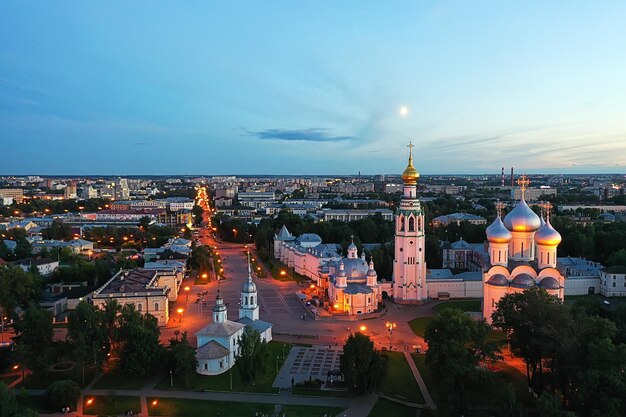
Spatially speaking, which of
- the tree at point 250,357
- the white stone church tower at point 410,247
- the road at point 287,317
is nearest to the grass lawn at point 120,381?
the tree at point 250,357

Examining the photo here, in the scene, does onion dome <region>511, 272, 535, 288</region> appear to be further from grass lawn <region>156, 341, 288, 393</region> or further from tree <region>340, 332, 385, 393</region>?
grass lawn <region>156, 341, 288, 393</region>

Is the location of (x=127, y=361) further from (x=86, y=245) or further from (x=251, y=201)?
(x=251, y=201)

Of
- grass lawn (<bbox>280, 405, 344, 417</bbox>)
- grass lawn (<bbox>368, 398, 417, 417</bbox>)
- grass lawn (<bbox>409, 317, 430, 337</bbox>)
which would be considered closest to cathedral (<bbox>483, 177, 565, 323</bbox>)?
grass lawn (<bbox>409, 317, 430, 337</bbox>)

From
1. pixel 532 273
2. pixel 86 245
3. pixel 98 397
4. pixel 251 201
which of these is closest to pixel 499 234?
pixel 532 273

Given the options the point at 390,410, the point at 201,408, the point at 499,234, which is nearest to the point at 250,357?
the point at 201,408

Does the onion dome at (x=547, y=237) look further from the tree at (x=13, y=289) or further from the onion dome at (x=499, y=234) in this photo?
the tree at (x=13, y=289)
